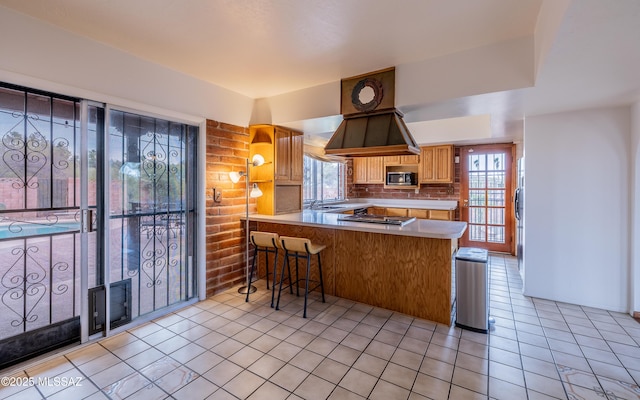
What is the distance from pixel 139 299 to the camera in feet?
9.72

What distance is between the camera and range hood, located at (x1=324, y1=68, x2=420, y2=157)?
303cm

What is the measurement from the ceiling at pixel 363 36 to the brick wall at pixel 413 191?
9.52ft

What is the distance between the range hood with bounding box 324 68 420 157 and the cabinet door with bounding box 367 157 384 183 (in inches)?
130

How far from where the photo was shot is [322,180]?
6.25 metres

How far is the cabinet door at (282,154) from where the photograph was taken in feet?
13.3

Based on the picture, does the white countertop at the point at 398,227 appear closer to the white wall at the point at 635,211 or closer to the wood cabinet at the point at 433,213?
the white wall at the point at 635,211

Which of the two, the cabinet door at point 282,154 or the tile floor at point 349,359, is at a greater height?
the cabinet door at point 282,154

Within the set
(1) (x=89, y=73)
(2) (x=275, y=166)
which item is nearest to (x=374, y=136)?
(2) (x=275, y=166)

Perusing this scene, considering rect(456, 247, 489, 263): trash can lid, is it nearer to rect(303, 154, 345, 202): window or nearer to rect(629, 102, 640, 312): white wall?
rect(629, 102, 640, 312): white wall

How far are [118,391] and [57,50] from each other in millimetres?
2575

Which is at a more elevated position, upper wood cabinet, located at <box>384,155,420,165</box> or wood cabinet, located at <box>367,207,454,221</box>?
upper wood cabinet, located at <box>384,155,420,165</box>

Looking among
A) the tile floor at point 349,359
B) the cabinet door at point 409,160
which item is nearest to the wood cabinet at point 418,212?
the cabinet door at point 409,160

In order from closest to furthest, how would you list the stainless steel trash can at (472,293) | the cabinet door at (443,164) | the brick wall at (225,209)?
the stainless steel trash can at (472,293)
the brick wall at (225,209)
the cabinet door at (443,164)

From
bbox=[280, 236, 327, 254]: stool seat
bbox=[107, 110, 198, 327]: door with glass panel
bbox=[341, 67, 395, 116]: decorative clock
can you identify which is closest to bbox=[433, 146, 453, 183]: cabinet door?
bbox=[341, 67, 395, 116]: decorative clock
